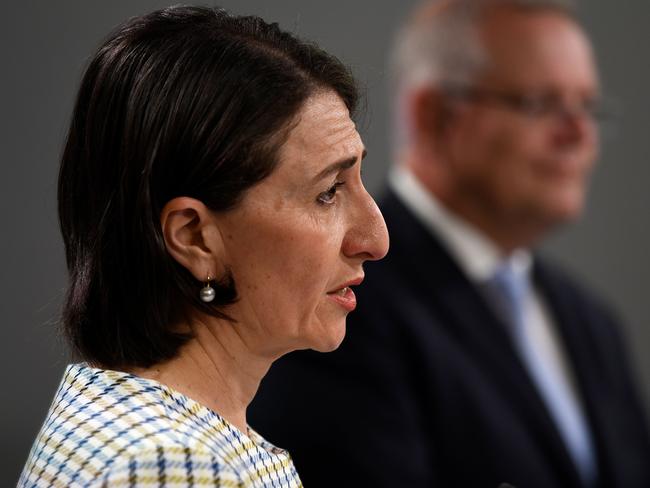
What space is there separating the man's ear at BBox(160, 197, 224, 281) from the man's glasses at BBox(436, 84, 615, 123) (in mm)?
1660

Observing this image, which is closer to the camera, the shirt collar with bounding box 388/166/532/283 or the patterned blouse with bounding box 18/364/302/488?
the patterned blouse with bounding box 18/364/302/488

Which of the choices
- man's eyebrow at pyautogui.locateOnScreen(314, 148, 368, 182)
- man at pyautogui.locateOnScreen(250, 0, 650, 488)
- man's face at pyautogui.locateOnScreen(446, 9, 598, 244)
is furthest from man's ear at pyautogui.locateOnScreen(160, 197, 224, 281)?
man's face at pyautogui.locateOnScreen(446, 9, 598, 244)

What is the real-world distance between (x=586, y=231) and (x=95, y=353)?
2809 millimetres

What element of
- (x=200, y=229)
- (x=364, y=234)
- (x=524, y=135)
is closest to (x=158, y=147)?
(x=200, y=229)

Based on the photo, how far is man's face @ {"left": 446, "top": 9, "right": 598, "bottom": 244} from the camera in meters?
2.57

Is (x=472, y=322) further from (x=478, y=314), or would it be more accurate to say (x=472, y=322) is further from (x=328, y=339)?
(x=328, y=339)

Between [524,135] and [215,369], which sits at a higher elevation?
[215,369]

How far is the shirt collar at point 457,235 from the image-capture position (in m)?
2.46

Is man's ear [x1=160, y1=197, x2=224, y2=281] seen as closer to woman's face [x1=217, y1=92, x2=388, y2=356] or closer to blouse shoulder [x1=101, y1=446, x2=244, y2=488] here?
woman's face [x1=217, y1=92, x2=388, y2=356]

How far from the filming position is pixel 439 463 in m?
2.16

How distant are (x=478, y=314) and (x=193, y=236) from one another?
134 cm

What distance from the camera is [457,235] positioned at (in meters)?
2.49

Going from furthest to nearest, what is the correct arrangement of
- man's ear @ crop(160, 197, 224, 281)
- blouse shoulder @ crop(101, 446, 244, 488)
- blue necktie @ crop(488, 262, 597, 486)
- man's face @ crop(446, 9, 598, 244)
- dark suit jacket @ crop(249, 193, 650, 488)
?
man's face @ crop(446, 9, 598, 244)
blue necktie @ crop(488, 262, 597, 486)
dark suit jacket @ crop(249, 193, 650, 488)
man's ear @ crop(160, 197, 224, 281)
blouse shoulder @ crop(101, 446, 244, 488)

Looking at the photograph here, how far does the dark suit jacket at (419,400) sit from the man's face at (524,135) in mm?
239
